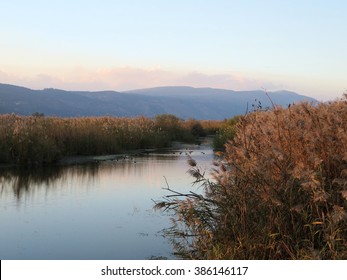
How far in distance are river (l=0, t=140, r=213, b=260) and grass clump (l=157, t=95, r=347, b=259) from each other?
124 centimetres

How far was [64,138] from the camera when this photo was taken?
2053 cm

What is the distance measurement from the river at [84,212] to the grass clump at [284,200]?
1.24m

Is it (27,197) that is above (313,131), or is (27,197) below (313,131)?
below

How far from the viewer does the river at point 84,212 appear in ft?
25.0

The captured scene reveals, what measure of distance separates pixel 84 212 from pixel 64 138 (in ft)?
35.1

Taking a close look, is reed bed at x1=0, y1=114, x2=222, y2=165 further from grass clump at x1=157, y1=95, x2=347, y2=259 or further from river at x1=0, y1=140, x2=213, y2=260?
grass clump at x1=157, y1=95, x2=347, y2=259

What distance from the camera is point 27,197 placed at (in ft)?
38.3

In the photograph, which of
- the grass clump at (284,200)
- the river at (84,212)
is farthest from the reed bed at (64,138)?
the grass clump at (284,200)

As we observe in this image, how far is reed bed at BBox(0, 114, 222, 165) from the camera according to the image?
17328 mm

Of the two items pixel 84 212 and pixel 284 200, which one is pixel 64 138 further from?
pixel 284 200

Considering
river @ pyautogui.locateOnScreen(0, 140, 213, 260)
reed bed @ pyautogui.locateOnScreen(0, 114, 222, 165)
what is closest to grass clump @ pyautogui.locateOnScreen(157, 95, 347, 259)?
river @ pyautogui.locateOnScreen(0, 140, 213, 260)
